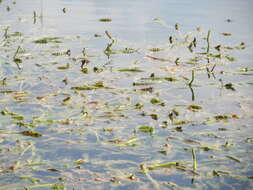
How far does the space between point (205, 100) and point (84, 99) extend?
4.75 ft

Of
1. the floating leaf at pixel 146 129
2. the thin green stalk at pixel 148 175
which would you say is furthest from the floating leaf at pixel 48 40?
the thin green stalk at pixel 148 175

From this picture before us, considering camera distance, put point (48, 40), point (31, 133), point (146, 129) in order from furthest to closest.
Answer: point (48, 40), point (146, 129), point (31, 133)

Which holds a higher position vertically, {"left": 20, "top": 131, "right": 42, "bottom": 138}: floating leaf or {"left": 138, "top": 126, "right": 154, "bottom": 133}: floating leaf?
{"left": 138, "top": 126, "right": 154, "bottom": 133}: floating leaf

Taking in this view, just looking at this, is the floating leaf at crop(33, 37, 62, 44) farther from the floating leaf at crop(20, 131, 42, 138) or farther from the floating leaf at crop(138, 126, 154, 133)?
the floating leaf at crop(138, 126, 154, 133)

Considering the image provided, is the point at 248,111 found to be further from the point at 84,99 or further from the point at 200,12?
the point at 200,12

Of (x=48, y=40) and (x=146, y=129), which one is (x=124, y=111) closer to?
(x=146, y=129)

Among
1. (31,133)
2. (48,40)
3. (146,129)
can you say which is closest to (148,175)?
(146,129)

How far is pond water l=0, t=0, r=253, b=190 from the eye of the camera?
2.99m

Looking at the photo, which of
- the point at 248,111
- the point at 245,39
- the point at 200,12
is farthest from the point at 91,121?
the point at 200,12

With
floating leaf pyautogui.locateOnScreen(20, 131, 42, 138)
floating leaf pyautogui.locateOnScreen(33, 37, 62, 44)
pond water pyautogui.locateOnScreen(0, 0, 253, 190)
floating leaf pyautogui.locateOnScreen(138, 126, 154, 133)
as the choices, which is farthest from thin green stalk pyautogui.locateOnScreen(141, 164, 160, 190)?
floating leaf pyautogui.locateOnScreen(33, 37, 62, 44)

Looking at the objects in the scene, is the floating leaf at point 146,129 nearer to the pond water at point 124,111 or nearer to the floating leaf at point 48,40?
the pond water at point 124,111

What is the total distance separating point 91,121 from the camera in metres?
3.82

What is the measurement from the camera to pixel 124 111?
161 inches

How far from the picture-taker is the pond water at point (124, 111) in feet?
9.80
